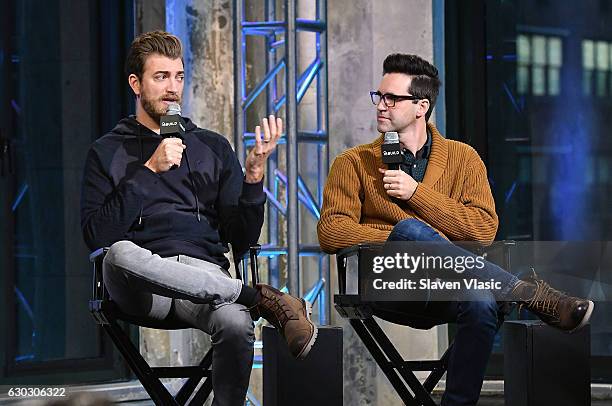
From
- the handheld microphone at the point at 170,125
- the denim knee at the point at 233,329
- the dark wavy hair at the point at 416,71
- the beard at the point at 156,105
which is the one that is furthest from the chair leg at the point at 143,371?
the dark wavy hair at the point at 416,71

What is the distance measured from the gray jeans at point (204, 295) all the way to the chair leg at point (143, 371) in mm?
125

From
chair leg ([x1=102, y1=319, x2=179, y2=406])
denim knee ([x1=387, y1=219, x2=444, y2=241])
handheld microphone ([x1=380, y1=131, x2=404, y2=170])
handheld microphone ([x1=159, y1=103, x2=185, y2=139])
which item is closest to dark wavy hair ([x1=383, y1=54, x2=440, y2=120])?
handheld microphone ([x1=380, y1=131, x2=404, y2=170])

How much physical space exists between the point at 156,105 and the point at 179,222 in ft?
1.37

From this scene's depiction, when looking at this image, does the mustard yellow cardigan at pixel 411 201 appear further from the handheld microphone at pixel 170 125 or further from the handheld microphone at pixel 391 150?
the handheld microphone at pixel 170 125

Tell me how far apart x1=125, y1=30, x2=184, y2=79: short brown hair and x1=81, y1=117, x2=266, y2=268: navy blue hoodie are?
0.60 ft

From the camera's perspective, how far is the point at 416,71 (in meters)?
4.20

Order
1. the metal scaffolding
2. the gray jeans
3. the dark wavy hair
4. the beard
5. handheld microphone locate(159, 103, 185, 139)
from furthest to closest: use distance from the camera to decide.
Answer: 1. the metal scaffolding
2. the dark wavy hair
3. the beard
4. handheld microphone locate(159, 103, 185, 139)
5. the gray jeans

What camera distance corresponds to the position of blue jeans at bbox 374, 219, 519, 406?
141 inches

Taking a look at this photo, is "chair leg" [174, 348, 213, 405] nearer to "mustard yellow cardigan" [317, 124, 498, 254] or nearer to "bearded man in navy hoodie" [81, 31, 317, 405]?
"bearded man in navy hoodie" [81, 31, 317, 405]

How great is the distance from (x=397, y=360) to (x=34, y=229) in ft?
7.31

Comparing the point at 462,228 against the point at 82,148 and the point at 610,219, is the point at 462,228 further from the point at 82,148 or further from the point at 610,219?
the point at 82,148

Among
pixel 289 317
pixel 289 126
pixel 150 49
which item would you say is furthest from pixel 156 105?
pixel 289 126

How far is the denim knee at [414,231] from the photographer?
12.2 feet

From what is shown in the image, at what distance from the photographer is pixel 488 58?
5.80 metres
